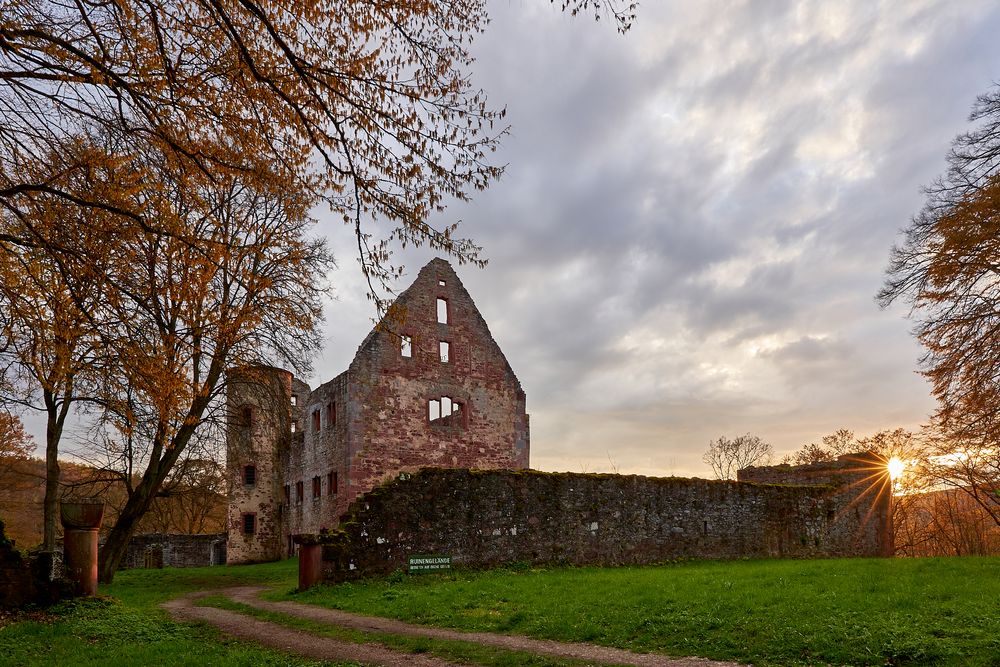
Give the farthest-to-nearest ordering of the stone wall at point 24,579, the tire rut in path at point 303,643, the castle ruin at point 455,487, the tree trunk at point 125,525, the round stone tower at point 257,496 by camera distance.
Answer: the round stone tower at point 257,496
the tree trunk at point 125,525
the castle ruin at point 455,487
the stone wall at point 24,579
the tire rut in path at point 303,643

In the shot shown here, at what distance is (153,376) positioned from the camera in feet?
33.3

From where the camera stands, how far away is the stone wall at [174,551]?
33406mm

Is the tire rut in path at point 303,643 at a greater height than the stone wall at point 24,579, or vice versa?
the stone wall at point 24,579

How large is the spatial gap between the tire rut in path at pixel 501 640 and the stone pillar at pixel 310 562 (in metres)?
1.22

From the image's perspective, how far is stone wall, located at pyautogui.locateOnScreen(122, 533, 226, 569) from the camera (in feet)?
110

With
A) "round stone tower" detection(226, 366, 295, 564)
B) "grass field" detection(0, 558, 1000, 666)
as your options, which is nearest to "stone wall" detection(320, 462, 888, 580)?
"grass field" detection(0, 558, 1000, 666)

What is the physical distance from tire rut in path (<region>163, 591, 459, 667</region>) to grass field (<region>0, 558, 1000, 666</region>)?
36 cm

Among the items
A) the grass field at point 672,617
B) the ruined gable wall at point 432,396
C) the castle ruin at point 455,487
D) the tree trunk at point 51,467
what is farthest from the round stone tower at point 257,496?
the grass field at point 672,617

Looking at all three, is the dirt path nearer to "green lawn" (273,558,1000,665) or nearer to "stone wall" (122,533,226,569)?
"green lawn" (273,558,1000,665)

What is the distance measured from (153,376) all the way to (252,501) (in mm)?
28426

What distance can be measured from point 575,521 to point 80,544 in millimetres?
11881

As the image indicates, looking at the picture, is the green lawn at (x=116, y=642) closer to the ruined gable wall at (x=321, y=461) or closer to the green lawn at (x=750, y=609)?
the green lawn at (x=750, y=609)

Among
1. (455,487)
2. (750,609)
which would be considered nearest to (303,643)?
(750,609)

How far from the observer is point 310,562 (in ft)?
52.3
